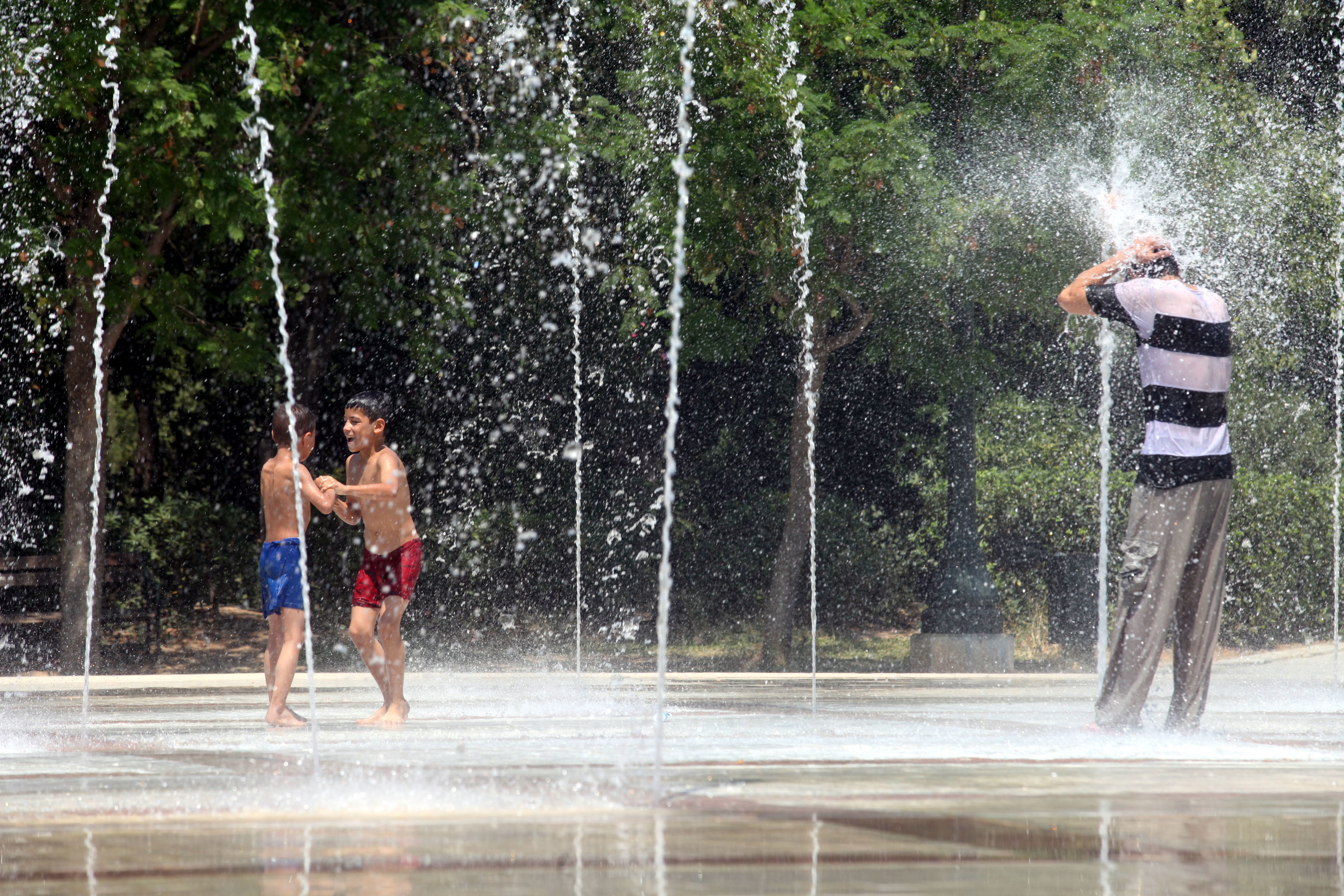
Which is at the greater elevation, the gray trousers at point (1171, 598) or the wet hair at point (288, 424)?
the wet hair at point (288, 424)

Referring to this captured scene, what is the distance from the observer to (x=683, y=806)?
4.98m

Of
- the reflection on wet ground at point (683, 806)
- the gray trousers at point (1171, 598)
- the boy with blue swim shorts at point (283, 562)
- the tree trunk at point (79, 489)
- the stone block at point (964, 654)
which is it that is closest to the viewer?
the reflection on wet ground at point (683, 806)

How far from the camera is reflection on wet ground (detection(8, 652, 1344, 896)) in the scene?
3857 mm

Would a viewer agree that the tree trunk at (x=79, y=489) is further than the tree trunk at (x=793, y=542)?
No

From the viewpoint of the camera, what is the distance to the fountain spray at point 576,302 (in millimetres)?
15078

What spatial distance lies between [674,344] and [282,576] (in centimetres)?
230

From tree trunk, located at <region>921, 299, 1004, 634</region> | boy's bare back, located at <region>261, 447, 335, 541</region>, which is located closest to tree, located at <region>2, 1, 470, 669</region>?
tree trunk, located at <region>921, 299, 1004, 634</region>

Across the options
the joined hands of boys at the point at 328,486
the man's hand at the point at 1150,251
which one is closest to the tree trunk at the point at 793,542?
the joined hands of boys at the point at 328,486

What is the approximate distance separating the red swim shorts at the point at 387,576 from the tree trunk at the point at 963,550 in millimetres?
6817

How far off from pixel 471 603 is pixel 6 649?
4488mm

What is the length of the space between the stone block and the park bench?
281 inches

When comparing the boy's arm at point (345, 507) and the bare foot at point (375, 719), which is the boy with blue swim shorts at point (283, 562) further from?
the bare foot at point (375, 719)

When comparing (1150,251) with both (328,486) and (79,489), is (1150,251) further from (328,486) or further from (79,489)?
(79,489)

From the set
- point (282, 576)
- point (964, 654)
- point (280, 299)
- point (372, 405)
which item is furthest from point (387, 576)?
point (964, 654)
